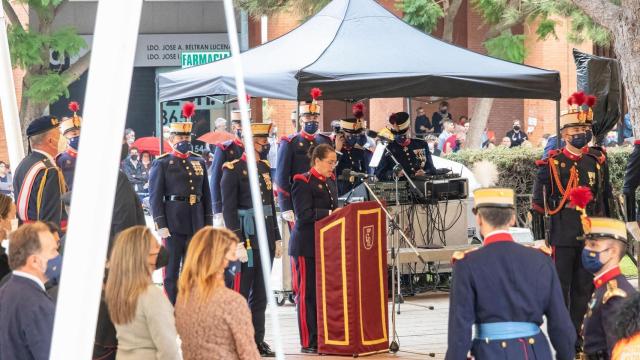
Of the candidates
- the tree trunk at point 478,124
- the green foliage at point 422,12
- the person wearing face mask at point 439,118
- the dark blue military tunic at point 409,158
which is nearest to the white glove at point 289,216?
the dark blue military tunic at point 409,158

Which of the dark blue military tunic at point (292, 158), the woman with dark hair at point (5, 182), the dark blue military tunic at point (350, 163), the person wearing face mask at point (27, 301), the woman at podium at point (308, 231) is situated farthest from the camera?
the woman with dark hair at point (5, 182)

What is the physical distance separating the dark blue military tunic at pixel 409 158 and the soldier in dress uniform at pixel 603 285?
18.7ft

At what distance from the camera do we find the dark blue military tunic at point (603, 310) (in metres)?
6.63

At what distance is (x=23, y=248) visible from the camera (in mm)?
5895

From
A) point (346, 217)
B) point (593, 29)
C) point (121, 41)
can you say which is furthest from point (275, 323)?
point (593, 29)

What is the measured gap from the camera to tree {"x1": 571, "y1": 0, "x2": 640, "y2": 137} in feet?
39.8

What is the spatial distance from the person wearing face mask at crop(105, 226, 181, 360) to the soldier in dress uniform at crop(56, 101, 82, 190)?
454 centimetres

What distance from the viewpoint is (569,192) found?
33.8 ft

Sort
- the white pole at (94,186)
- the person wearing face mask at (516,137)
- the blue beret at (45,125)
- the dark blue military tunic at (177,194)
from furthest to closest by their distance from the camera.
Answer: the person wearing face mask at (516,137)
the dark blue military tunic at (177,194)
the blue beret at (45,125)
the white pole at (94,186)

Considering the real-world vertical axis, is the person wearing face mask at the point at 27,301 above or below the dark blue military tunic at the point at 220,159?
below

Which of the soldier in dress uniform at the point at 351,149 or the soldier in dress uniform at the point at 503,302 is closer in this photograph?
the soldier in dress uniform at the point at 503,302

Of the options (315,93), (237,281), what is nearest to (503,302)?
(315,93)

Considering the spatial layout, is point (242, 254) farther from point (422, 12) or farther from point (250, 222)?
point (422, 12)

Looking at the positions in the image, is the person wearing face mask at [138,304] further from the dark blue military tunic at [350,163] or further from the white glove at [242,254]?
the dark blue military tunic at [350,163]
